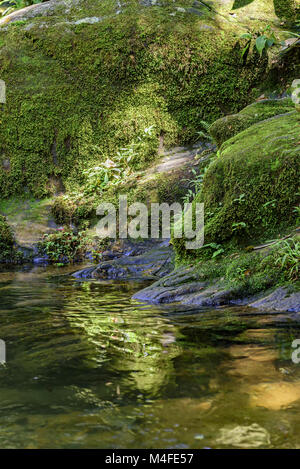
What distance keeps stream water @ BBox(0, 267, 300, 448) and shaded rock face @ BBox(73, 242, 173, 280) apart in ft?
8.40

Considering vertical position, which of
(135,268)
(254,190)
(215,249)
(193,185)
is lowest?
(135,268)

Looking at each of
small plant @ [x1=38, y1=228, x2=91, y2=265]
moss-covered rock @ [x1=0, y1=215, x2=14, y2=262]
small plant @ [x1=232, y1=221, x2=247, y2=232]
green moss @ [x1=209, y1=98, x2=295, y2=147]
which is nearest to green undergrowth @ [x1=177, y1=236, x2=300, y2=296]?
small plant @ [x1=232, y1=221, x2=247, y2=232]

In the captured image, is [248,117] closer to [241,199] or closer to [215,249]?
[241,199]

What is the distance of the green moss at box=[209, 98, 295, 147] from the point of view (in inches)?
267

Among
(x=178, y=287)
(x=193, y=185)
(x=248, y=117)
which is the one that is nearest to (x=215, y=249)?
(x=178, y=287)

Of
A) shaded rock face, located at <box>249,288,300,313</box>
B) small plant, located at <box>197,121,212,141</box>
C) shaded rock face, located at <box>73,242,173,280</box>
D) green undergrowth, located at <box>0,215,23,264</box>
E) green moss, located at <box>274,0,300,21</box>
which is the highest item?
green moss, located at <box>274,0,300,21</box>

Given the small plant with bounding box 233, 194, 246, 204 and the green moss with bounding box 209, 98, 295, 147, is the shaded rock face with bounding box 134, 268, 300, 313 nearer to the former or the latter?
the small plant with bounding box 233, 194, 246, 204

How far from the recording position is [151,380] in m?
2.40

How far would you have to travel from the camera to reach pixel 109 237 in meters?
9.02

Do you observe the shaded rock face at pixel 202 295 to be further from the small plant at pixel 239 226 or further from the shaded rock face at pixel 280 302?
the small plant at pixel 239 226

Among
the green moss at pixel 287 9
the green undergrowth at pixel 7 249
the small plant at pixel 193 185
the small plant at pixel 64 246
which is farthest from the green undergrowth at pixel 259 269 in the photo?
the green moss at pixel 287 9

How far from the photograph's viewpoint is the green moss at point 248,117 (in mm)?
6785

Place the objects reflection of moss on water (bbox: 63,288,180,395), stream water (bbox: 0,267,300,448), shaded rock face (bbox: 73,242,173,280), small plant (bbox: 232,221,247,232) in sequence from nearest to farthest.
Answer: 1. stream water (bbox: 0,267,300,448)
2. reflection of moss on water (bbox: 63,288,180,395)
3. small plant (bbox: 232,221,247,232)
4. shaded rock face (bbox: 73,242,173,280)

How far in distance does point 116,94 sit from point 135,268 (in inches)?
203
